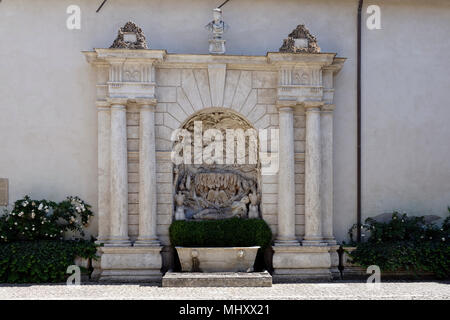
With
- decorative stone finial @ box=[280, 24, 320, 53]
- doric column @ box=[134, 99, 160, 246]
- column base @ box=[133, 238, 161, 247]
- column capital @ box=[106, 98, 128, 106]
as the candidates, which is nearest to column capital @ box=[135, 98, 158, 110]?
doric column @ box=[134, 99, 160, 246]

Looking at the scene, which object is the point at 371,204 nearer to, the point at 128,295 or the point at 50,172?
the point at 128,295

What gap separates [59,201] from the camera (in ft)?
37.0

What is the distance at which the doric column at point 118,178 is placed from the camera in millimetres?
10883

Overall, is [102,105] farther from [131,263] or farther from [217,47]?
[131,263]

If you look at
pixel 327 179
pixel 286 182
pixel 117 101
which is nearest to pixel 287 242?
pixel 286 182

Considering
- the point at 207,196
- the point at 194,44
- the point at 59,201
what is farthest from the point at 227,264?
the point at 194,44

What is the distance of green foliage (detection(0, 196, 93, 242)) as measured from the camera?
425 inches

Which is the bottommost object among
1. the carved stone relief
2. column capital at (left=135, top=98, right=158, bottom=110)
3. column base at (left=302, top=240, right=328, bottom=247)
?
column base at (left=302, top=240, right=328, bottom=247)

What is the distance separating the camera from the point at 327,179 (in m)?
11.4

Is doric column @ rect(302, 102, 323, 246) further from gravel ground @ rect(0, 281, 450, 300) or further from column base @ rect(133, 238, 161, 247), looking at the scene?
column base @ rect(133, 238, 161, 247)

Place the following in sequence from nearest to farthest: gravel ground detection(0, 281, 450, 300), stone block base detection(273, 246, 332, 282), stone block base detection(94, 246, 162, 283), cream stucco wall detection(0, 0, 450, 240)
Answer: gravel ground detection(0, 281, 450, 300) → stone block base detection(94, 246, 162, 283) → stone block base detection(273, 246, 332, 282) → cream stucco wall detection(0, 0, 450, 240)

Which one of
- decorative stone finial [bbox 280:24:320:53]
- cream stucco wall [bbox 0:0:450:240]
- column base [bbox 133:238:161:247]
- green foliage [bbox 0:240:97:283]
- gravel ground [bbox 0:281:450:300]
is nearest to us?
gravel ground [bbox 0:281:450:300]

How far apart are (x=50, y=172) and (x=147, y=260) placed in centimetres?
267

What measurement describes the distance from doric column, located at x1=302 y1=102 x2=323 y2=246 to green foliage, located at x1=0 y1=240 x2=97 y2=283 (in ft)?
14.2
